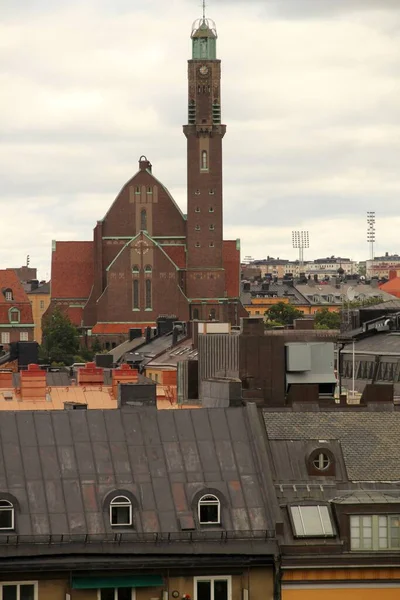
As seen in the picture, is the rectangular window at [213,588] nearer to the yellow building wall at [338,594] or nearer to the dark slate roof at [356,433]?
the yellow building wall at [338,594]

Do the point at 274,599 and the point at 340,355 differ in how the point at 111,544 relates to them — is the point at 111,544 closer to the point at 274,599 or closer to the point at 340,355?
the point at 274,599

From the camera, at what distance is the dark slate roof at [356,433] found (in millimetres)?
41000

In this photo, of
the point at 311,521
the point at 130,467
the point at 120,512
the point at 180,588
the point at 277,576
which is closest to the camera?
the point at 180,588

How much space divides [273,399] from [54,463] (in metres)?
13.1

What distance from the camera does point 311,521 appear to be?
37500 mm

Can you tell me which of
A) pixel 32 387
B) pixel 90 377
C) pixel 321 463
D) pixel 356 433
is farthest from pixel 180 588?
pixel 90 377

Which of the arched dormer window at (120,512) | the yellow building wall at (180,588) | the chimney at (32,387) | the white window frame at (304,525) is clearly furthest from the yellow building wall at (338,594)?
the chimney at (32,387)

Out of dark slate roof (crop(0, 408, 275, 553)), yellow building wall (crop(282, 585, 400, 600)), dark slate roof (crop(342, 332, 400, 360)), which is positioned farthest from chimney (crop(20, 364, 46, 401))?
yellow building wall (crop(282, 585, 400, 600))

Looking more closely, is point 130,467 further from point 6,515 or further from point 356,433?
point 356,433

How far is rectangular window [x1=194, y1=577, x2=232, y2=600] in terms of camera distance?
120 ft

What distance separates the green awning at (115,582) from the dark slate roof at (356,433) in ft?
18.0

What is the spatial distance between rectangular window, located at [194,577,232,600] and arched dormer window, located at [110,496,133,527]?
1526 millimetres

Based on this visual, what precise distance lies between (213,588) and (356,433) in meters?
7.02

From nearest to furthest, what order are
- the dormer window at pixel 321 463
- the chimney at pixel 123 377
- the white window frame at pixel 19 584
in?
the white window frame at pixel 19 584, the dormer window at pixel 321 463, the chimney at pixel 123 377
